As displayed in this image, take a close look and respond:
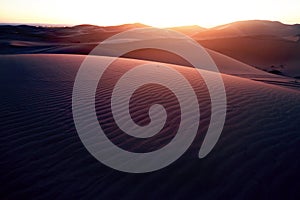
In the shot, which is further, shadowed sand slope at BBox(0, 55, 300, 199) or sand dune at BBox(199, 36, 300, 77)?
sand dune at BBox(199, 36, 300, 77)

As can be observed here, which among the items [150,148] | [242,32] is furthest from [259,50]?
[150,148]

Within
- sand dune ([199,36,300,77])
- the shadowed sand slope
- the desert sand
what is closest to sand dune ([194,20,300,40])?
sand dune ([199,36,300,77])

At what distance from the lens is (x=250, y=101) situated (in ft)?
18.3

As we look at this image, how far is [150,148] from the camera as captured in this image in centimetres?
363

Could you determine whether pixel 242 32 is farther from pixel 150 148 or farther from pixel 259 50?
pixel 150 148

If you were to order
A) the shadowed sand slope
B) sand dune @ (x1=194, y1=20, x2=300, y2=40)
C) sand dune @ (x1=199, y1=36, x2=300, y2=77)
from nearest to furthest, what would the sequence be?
the shadowed sand slope → sand dune @ (x1=199, y1=36, x2=300, y2=77) → sand dune @ (x1=194, y1=20, x2=300, y2=40)

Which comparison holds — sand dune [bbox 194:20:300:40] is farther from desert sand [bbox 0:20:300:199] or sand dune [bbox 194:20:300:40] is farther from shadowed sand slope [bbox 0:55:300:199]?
shadowed sand slope [bbox 0:55:300:199]

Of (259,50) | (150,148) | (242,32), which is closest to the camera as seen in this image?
(150,148)

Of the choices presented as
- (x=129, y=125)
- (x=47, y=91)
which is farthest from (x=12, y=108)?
(x=129, y=125)

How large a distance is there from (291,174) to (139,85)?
4.10m

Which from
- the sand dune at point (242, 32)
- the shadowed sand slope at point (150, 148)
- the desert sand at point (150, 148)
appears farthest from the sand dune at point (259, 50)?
the shadowed sand slope at point (150, 148)

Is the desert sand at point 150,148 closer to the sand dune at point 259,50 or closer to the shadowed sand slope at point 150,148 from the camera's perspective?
the shadowed sand slope at point 150,148

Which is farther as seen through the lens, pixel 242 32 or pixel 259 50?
pixel 242 32

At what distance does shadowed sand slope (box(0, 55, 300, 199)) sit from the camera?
278 centimetres
